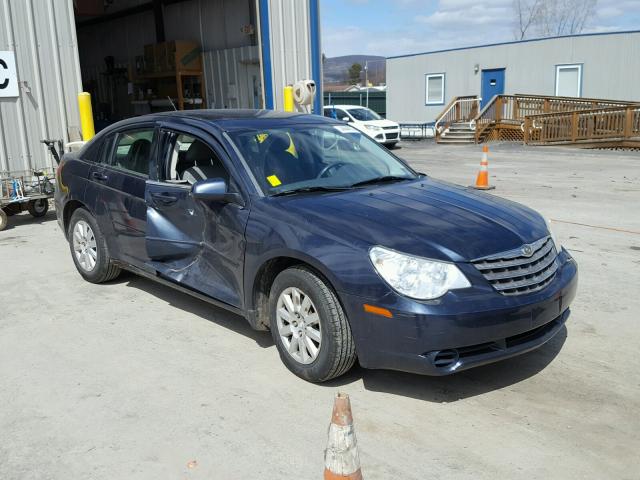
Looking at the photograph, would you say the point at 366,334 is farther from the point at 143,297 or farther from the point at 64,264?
the point at 64,264

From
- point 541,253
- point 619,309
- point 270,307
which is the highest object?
point 541,253

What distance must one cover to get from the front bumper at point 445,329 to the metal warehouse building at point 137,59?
8.64 metres

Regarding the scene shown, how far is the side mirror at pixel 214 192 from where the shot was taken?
432 cm

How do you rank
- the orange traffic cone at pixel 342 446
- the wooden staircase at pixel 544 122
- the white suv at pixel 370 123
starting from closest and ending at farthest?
the orange traffic cone at pixel 342 446 < the wooden staircase at pixel 544 122 < the white suv at pixel 370 123

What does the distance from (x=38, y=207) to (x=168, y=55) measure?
32.1 feet

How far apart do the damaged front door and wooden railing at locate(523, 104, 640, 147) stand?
61.3 feet

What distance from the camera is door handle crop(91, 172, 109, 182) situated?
573 cm

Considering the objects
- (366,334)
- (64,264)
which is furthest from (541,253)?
(64,264)

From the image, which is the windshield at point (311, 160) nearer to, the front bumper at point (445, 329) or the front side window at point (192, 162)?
the front side window at point (192, 162)

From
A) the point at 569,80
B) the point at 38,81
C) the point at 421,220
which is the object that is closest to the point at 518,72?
the point at 569,80

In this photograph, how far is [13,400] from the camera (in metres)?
3.91

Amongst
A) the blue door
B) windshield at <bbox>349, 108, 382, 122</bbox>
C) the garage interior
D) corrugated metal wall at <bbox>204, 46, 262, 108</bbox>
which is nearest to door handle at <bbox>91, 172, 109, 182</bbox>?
the garage interior

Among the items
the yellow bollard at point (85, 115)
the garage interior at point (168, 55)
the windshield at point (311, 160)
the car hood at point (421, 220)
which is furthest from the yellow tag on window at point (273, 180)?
the garage interior at point (168, 55)

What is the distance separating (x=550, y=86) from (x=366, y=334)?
83.2 ft
